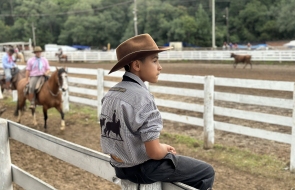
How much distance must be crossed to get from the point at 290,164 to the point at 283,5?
63.4m

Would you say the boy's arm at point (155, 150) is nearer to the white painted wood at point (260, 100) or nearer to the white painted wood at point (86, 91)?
the white painted wood at point (260, 100)

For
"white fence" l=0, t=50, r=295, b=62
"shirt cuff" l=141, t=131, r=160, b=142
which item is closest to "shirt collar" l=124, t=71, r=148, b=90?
"shirt cuff" l=141, t=131, r=160, b=142

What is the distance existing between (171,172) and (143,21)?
7072cm

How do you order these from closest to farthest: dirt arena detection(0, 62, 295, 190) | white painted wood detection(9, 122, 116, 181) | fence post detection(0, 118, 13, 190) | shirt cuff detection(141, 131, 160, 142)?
shirt cuff detection(141, 131, 160, 142) < white painted wood detection(9, 122, 116, 181) < fence post detection(0, 118, 13, 190) < dirt arena detection(0, 62, 295, 190)

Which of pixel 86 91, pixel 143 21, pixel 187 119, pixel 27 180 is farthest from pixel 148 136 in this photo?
pixel 143 21

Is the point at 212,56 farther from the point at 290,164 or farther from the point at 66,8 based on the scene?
the point at 66,8

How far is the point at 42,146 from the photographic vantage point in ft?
9.64

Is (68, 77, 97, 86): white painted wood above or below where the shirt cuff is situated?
below

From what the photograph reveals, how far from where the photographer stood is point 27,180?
2.97 meters

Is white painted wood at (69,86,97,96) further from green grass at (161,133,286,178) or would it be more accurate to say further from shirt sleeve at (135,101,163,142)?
shirt sleeve at (135,101,163,142)

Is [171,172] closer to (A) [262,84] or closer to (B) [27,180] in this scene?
(B) [27,180]

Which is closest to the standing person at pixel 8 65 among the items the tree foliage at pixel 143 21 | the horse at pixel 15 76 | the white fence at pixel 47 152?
the horse at pixel 15 76

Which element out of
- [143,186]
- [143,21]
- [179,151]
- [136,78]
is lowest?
[179,151]

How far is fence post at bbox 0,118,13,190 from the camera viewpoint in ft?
10.3
